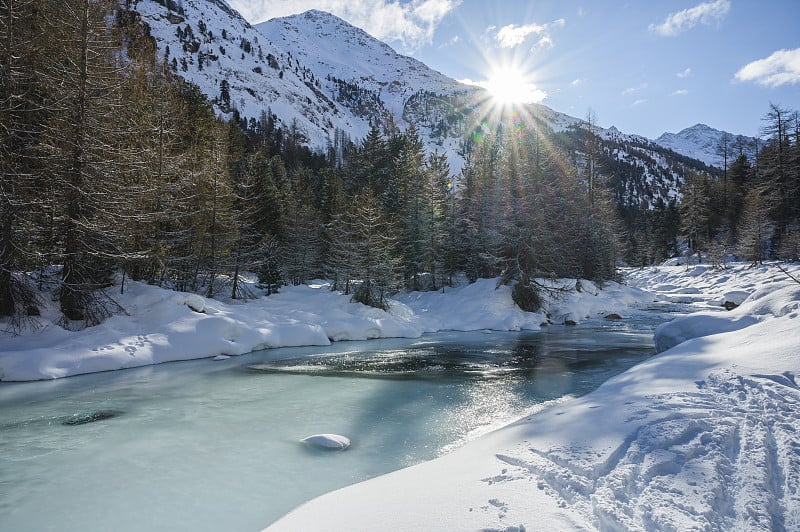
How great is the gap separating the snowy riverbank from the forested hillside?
46.9 inches

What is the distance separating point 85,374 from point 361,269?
53.4ft

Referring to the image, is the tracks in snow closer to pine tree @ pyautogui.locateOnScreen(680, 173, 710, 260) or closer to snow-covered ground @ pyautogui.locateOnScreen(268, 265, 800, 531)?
snow-covered ground @ pyautogui.locateOnScreen(268, 265, 800, 531)

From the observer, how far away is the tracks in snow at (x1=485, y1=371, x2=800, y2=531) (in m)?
3.27

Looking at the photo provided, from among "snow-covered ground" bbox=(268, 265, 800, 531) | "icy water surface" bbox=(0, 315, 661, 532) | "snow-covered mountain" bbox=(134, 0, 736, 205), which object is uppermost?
"snow-covered mountain" bbox=(134, 0, 736, 205)

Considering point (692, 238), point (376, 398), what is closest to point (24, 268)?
point (376, 398)

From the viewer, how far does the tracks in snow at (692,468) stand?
3.27 metres

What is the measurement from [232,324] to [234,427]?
31.5 feet

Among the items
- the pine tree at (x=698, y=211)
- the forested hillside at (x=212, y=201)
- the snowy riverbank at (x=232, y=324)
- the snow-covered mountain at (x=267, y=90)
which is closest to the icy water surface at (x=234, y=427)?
the snowy riverbank at (x=232, y=324)

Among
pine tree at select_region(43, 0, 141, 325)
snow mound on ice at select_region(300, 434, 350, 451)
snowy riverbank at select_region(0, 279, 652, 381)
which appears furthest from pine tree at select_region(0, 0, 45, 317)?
snow mound on ice at select_region(300, 434, 350, 451)

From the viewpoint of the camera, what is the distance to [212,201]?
23.0 metres

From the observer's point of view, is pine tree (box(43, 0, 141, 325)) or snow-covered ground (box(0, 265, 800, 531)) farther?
pine tree (box(43, 0, 141, 325))

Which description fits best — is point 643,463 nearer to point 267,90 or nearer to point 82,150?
point 82,150

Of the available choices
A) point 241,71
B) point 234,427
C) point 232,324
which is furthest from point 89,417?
point 241,71

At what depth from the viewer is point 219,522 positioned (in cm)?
463
